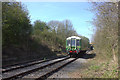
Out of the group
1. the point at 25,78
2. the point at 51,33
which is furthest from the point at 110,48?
the point at 51,33

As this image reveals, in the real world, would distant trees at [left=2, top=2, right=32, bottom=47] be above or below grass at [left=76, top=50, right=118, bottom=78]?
above

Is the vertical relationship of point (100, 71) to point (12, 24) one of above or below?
below

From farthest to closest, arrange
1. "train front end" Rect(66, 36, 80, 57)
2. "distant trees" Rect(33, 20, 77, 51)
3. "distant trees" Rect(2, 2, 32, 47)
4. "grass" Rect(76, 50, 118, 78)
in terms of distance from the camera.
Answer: "distant trees" Rect(33, 20, 77, 51) < "train front end" Rect(66, 36, 80, 57) < "distant trees" Rect(2, 2, 32, 47) < "grass" Rect(76, 50, 118, 78)

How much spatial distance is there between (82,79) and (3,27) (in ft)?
29.9

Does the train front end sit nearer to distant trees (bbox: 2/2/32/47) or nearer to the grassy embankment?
the grassy embankment

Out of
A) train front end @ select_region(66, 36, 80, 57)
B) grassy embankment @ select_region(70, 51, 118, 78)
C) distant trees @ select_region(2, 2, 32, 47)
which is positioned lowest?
grassy embankment @ select_region(70, 51, 118, 78)

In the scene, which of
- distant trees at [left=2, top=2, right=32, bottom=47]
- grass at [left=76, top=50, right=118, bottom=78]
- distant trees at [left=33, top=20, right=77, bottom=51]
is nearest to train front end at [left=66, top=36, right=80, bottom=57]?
distant trees at [left=33, top=20, right=77, bottom=51]

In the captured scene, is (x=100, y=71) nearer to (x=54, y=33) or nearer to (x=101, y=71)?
(x=101, y=71)

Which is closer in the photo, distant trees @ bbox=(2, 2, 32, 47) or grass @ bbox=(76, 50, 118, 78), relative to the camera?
grass @ bbox=(76, 50, 118, 78)

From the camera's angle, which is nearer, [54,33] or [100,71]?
[100,71]

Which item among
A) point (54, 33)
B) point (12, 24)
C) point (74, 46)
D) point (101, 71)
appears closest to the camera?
point (101, 71)

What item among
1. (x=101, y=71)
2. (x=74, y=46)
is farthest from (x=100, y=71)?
(x=74, y=46)

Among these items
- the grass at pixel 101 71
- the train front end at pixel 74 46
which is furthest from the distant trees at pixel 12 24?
the grass at pixel 101 71

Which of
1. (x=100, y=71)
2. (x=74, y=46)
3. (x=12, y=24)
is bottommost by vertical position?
(x=100, y=71)
